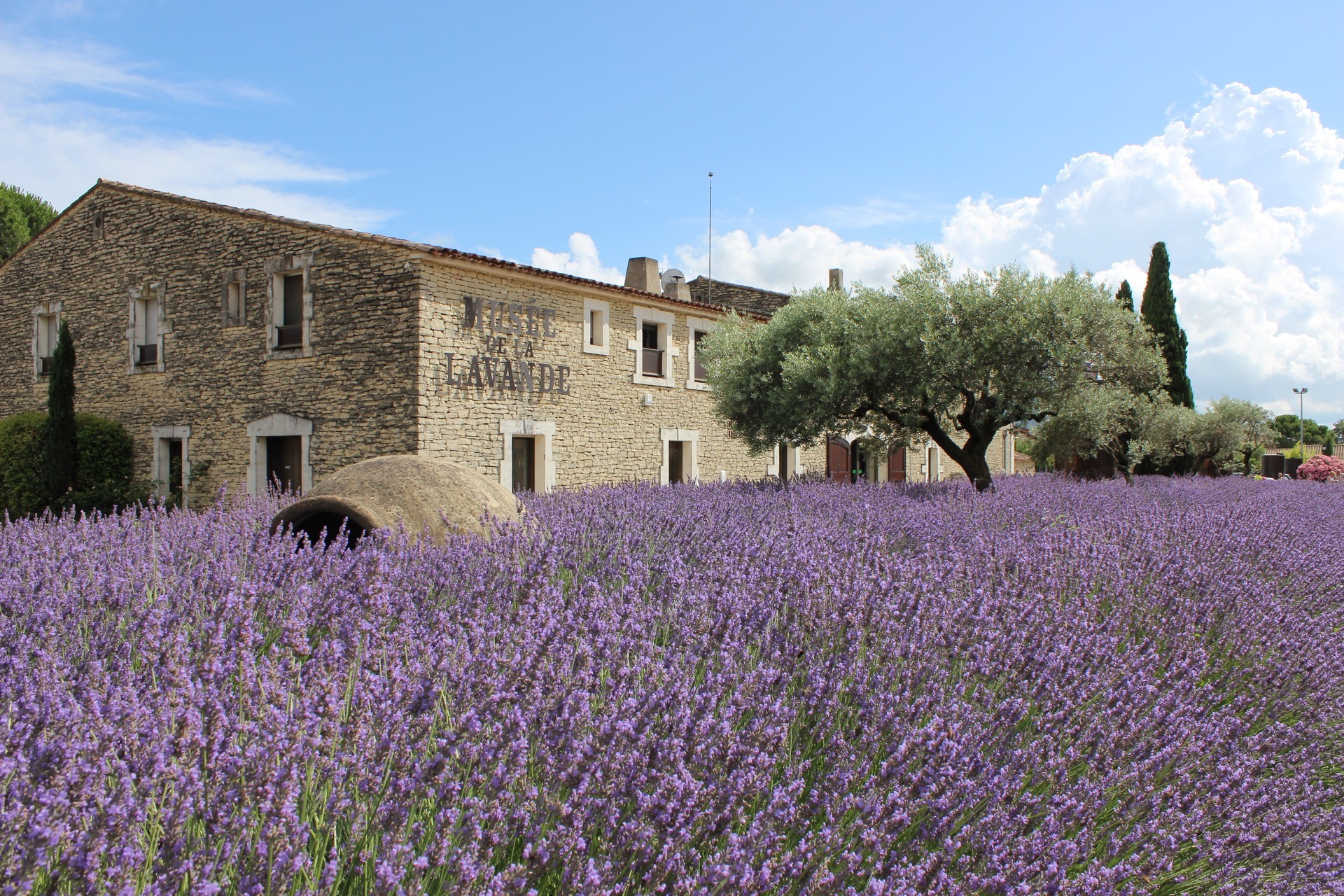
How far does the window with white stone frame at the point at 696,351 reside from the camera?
706 inches

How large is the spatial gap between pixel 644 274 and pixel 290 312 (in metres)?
7.60

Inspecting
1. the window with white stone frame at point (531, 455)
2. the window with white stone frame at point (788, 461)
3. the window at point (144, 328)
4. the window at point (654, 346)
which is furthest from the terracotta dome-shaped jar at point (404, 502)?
the window with white stone frame at point (788, 461)

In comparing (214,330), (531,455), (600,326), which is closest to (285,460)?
(214,330)

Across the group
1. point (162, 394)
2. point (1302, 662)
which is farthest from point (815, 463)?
point (1302, 662)

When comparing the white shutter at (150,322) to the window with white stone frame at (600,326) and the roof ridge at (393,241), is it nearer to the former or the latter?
the roof ridge at (393,241)

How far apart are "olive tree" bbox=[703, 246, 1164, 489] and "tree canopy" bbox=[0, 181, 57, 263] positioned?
24.4m

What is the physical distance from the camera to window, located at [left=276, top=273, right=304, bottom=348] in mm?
14398

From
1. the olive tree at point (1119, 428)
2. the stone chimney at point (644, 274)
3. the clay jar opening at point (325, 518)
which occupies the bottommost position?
the clay jar opening at point (325, 518)

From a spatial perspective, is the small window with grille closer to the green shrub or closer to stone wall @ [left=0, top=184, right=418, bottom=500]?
stone wall @ [left=0, top=184, right=418, bottom=500]

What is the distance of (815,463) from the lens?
20.6m

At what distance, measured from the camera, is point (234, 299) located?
49.5 ft

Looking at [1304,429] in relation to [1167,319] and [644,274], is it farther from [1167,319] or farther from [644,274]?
[644,274]

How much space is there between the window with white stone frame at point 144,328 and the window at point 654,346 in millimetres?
8574

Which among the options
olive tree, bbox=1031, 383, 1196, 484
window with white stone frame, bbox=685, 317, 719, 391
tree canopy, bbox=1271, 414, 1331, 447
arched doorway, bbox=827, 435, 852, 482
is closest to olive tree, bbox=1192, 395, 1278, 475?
olive tree, bbox=1031, 383, 1196, 484
